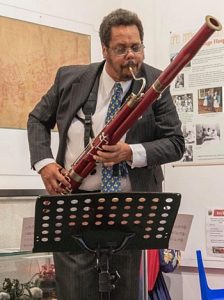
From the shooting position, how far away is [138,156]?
1.67 meters

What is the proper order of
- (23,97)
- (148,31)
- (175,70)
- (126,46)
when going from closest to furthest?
(175,70), (126,46), (23,97), (148,31)

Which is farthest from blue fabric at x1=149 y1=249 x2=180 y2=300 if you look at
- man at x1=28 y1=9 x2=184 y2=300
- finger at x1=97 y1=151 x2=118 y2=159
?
finger at x1=97 y1=151 x2=118 y2=159

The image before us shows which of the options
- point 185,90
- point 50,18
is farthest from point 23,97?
point 185,90

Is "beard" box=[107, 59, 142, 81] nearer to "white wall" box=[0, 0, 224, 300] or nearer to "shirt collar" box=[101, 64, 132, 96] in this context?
"shirt collar" box=[101, 64, 132, 96]

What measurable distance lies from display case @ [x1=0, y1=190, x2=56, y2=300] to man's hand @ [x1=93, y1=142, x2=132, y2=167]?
0.42 m

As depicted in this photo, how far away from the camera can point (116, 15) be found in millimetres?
1791

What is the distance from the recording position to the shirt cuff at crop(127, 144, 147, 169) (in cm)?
167

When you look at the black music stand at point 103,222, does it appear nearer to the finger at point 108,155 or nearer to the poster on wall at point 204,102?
the finger at point 108,155

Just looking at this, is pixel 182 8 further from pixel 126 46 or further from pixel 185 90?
pixel 126 46

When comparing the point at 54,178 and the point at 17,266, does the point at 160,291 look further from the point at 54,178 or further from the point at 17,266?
the point at 54,178

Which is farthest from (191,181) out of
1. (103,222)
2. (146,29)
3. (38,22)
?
(103,222)

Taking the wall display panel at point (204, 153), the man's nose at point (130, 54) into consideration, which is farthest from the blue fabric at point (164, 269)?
the man's nose at point (130, 54)

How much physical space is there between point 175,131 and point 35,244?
622 mm


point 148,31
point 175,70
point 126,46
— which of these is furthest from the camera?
point 148,31
